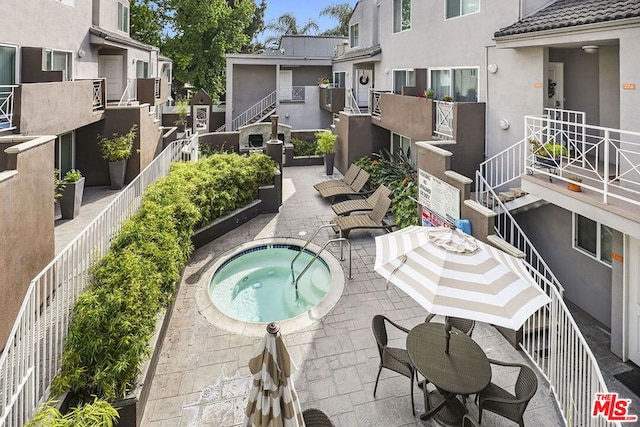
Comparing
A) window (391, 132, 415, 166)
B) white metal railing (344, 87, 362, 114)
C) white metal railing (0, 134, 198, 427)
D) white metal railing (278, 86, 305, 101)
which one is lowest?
white metal railing (0, 134, 198, 427)

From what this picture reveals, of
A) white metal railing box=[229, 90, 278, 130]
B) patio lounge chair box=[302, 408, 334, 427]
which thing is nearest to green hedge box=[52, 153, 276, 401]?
patio lounge chair box=[302, 408, 334, 427]

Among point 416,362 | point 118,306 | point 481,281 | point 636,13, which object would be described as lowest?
point 416,362

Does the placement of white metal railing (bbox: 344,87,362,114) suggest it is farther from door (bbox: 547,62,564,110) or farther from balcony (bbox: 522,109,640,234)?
balcony (bbox: 522,109,640,234)

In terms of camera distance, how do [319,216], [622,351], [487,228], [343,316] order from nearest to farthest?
1. [622,351]
2. [343,316]
3. [487,228]
4. [319,216]

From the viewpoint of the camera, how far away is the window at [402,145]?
17.3 m

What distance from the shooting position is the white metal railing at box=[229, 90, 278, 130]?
2923 cm

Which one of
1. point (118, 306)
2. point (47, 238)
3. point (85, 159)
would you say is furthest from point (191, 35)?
point (118, 306)

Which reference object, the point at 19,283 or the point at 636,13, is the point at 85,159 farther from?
the point at 636,13

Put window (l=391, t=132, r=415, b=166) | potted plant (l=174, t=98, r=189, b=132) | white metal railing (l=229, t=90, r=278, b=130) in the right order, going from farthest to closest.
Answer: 1. white metal railing (l=229, t=90, r=278, b=130)
2. potted plant (l=174, t=98, r=189, b=132)
3. window (l=391, t=132, r=415, b=166)

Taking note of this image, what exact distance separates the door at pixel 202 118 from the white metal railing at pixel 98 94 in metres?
14.0

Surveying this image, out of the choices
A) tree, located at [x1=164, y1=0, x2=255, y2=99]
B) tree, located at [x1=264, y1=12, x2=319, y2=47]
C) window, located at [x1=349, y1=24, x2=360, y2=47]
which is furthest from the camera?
tree, located at [x1=264, y1=12, x2=319, y2=47]

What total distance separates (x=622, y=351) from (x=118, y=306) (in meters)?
9.23

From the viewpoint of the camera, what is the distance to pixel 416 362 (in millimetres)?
5629

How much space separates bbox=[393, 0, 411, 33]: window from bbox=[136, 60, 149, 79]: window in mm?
13812
